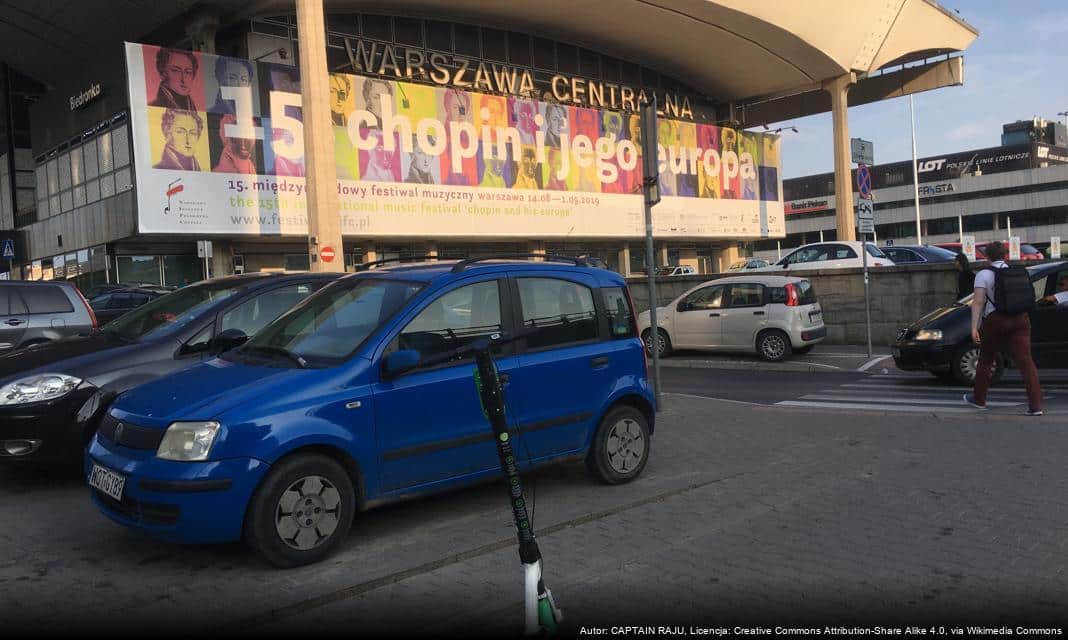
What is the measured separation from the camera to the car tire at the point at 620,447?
6.01 m

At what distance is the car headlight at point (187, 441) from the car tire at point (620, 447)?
274 cm

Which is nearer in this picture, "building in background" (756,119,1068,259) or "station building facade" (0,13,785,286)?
"station building facade" (0,13,785,286)

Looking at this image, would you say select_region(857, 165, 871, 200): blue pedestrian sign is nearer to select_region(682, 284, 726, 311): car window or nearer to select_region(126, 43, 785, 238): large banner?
select_region(682, 284, 726, 311): car window

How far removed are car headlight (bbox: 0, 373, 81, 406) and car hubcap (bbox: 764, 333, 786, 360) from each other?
11.5 metres

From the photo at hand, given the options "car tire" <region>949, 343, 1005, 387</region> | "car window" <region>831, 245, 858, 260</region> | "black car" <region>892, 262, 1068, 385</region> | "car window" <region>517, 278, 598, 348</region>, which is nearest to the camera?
"car window" <region>517, 278, 598, 348</region>

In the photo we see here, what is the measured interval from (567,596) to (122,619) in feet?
6.82

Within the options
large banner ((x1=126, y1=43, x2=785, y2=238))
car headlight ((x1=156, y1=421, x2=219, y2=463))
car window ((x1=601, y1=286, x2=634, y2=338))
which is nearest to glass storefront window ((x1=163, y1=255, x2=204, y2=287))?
large banner ((x1=126, y1=43, x2=785, y2=238))

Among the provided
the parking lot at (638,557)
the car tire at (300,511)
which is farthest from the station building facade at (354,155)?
the car tire at (300,511)

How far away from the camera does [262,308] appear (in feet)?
23.3

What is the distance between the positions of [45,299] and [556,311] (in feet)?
21.0

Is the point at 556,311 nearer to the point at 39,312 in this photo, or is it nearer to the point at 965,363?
the point at 39,312

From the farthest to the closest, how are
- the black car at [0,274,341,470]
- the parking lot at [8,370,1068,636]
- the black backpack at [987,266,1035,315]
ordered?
the black backpack at [987,266,1035,315], the black car at [0,274,341,470], the parking lot at [8,370,1068,636]

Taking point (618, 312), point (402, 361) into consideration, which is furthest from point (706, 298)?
point (402, 361)

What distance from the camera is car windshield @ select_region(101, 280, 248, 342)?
6.76 m
